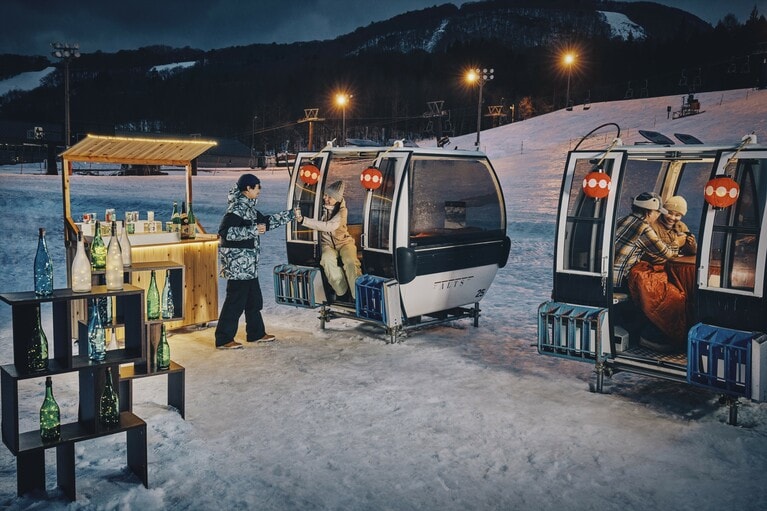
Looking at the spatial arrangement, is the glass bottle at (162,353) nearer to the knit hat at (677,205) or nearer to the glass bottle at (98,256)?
the glass bottle at (98,256)

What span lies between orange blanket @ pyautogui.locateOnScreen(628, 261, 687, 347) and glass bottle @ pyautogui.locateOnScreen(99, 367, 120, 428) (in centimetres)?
475

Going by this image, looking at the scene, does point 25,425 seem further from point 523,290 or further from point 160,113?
point 160,113

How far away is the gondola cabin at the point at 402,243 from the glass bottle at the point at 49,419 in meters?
4.14

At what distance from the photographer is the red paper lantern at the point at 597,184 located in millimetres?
5590

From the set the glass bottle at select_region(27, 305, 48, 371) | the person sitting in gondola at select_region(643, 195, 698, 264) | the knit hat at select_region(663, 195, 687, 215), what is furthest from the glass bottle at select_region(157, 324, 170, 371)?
the knit hat at select_region(663, 195, 687, 215)

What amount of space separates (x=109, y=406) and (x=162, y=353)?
843 mm

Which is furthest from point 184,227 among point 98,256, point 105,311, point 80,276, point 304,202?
point 80,276

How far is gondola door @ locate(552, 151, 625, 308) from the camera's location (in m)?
5.71

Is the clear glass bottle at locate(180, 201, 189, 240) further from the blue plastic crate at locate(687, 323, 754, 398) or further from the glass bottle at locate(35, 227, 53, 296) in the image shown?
the blue plastic crate at locate(687, 323, 754, 398)

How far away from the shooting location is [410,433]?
5.04 m

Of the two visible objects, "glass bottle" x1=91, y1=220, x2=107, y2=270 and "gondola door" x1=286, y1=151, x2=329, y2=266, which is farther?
"gondola door" x1=286, y1=151, x2=329, y2=266

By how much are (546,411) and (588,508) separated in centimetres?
166

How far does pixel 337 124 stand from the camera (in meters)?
94.2

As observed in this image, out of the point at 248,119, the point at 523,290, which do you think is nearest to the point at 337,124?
the point at 248,119
